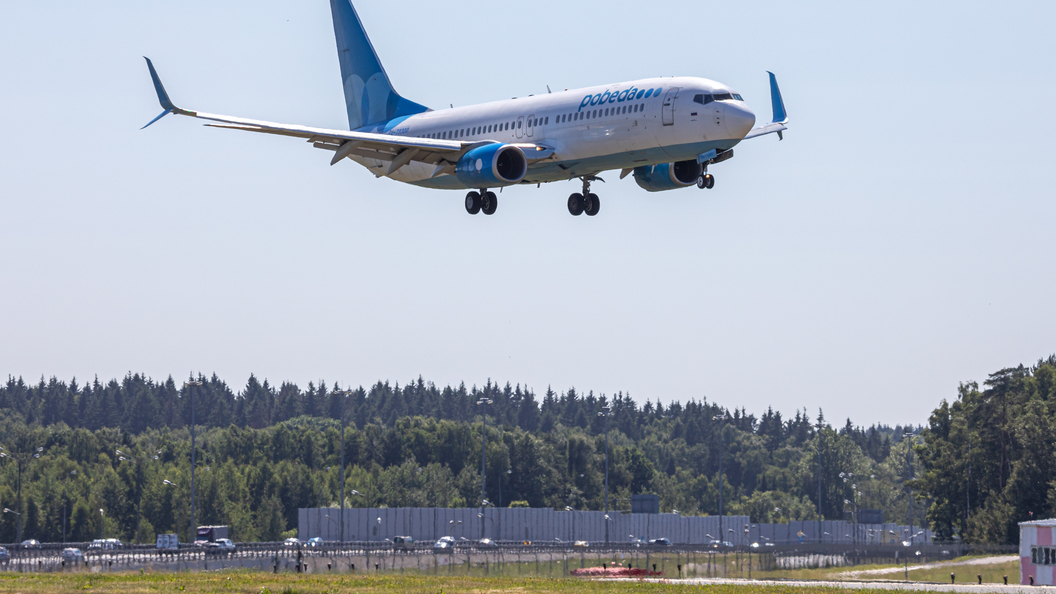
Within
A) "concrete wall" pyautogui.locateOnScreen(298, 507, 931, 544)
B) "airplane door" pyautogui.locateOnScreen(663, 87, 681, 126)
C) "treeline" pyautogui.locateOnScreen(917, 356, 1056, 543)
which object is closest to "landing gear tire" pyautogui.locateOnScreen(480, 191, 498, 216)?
"airplane door" pyautogui.locateOnScreen(663, 87, 681, 126)

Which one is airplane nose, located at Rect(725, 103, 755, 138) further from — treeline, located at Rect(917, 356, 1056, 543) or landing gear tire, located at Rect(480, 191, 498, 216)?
treeline, located at Rect(917, 356, 1056, 543)

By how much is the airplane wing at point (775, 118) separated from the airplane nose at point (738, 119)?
10004 mm

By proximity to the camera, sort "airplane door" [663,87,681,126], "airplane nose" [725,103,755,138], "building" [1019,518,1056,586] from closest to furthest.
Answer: "airplane nose" [725,103,755,138] → "airplane door" [663,87,681,126] → "building" [1019,518,1056,586]

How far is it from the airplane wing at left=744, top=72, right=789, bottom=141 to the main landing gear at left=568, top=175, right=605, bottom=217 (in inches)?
326

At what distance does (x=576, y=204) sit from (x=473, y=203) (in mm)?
5130

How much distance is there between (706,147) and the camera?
181ft

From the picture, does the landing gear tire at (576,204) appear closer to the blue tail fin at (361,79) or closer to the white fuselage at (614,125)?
the white fuselage at (614,125)

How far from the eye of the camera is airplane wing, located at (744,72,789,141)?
2564 inches

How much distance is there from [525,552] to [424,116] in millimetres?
42123

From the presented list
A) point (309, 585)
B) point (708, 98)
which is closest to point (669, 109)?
point (708, 98)

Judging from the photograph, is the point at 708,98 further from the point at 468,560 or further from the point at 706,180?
the point at 468,560

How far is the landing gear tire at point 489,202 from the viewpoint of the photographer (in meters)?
63.9

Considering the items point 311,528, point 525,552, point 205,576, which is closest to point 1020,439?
point 525,552

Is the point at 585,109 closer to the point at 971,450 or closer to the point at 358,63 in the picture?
the point at 358,63
